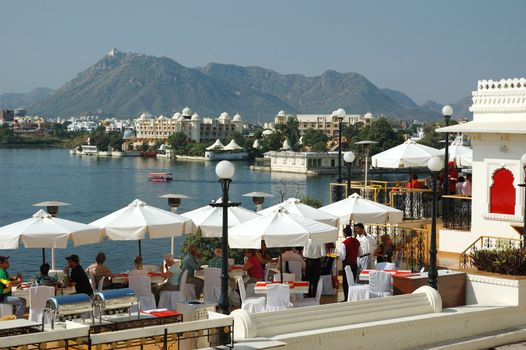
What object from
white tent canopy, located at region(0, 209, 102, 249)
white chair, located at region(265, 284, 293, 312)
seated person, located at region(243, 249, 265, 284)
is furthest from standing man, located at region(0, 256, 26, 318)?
seated person, located at region(243, 249, 265, 284)

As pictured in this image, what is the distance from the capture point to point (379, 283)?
46.9 ft

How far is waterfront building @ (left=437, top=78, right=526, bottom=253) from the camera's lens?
58.1ft

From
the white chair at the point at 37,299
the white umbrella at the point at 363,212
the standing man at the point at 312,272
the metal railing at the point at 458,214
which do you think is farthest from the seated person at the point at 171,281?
the metal railing at the point at 458,214

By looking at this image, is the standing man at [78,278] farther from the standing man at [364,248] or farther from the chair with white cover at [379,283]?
the standing man at [364,248]

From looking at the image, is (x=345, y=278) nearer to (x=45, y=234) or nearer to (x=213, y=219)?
(x=213, y=219)

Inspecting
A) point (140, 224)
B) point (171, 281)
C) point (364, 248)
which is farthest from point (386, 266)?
point (140, 224)

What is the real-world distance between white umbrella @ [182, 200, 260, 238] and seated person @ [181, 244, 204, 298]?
1.25m

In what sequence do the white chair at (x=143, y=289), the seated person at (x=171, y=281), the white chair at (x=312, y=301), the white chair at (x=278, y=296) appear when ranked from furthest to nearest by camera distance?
1. the seated person at (x=171, y=281)
2. the white chair at (x=312, y=301)
3. the white chair at (x=143, y=289)
4. the white chair at (x=278, y=296)

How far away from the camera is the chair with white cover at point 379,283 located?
1428cm

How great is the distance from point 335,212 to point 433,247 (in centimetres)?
401

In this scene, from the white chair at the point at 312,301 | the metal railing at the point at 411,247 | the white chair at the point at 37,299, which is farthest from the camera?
the metal railing at the point at 411,247

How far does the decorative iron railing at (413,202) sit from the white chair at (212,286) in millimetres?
8194

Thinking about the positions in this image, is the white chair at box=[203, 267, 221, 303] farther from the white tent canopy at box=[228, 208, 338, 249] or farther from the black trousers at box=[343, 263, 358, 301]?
the black trousers at box=[343, 263, 358, 301]

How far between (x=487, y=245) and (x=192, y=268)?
18.8 feet
